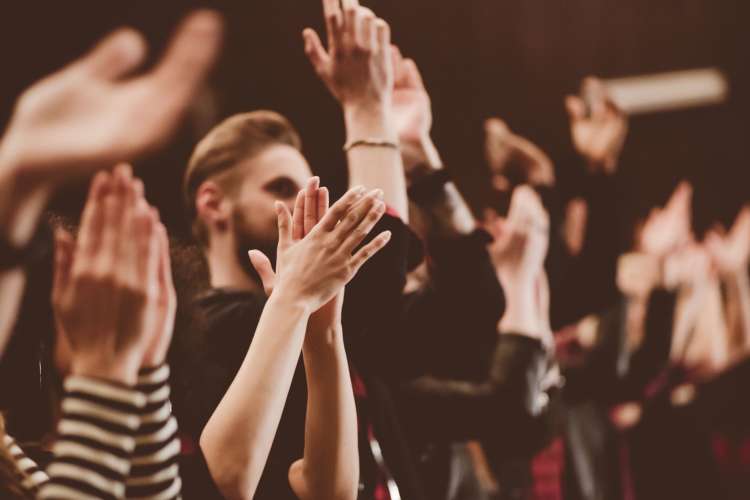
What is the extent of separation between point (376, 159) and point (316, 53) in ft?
0.59

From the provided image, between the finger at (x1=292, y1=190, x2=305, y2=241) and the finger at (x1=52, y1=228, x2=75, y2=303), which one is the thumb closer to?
the finger at (x1=292, y1=190, x2=305, y2=241)

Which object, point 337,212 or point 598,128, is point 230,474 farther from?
point 598,128

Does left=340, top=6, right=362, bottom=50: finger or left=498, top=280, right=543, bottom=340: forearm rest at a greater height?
left=340, top=6, right=362, bottom=50: finger

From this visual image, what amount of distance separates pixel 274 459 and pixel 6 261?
37 centimetres

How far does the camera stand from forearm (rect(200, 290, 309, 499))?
2.61 ft

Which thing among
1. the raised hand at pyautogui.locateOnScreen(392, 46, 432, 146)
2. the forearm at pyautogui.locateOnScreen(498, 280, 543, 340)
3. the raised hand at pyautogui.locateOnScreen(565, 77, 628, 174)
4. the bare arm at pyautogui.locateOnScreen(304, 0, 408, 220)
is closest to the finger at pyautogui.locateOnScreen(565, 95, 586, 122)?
the raised hand at pyautogui.locateOnScreen(565, 77, 628, 174)

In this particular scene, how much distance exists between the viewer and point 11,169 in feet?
2.62

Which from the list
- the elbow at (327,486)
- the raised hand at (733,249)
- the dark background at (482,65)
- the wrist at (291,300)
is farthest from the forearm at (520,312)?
the raised hand at (733,249)

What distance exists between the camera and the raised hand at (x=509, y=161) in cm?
180

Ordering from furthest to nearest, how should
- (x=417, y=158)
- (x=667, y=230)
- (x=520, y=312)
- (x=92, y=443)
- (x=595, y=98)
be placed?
1. (x=667, y=230)
2. (x=595, y=98)
3. (x=520, y=312)
4. (x=417, y=158)
5. (x=92, y=443)

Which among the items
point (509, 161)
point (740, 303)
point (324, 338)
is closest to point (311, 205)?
point (324, 338)

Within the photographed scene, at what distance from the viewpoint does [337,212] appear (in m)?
0.84

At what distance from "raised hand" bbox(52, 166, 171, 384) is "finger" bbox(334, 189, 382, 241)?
0.17 m

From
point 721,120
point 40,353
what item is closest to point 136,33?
point 40,353
